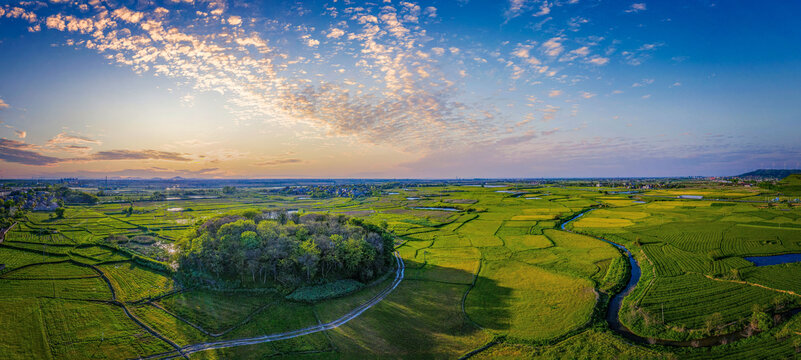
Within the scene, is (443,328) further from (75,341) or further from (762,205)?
(762,205)

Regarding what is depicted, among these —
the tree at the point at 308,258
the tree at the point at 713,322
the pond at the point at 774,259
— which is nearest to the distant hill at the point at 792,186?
the pond at the point at 774,259

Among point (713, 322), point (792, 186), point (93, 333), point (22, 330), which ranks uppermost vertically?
point (792, 186)

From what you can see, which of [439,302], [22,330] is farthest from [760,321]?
[22,330]

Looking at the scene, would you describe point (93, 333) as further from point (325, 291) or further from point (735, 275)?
point (735, 275)

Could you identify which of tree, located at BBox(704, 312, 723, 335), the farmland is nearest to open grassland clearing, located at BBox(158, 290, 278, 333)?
the farmland

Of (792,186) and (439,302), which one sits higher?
(792,186)

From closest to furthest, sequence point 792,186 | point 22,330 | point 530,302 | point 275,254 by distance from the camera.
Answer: point 22,330
point 530,302
point 275,254
point 792,186

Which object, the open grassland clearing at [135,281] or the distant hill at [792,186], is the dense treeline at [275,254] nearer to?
the open grassland clearing at [135,281]

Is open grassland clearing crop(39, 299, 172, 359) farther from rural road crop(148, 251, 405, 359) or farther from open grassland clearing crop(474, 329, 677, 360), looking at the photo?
open grassland clearing crop(474, 329, 677, 360)
